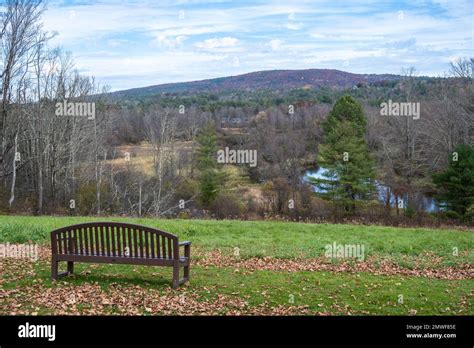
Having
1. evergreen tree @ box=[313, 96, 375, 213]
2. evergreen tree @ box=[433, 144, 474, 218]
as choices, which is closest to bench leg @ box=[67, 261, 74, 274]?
evergreen tree @ box=[433, 144, 474, 218]

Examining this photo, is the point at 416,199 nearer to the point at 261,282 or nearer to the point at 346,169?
the point at 346,169

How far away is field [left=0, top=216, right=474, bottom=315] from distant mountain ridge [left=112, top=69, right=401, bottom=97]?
79566 mm

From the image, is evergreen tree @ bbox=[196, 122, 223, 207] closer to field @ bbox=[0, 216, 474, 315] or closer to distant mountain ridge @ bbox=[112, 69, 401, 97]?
field @ bbox=[0, 216, 474, 315]

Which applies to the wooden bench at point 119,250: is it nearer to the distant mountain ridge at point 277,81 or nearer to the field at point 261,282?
the field at point 261,282

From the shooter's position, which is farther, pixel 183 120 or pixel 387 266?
pixel 183 120

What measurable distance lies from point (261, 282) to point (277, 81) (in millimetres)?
102338

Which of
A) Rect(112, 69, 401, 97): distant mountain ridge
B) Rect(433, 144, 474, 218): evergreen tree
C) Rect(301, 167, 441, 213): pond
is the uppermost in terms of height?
Rect(112, 69, 401, 97): distant mountain ridge

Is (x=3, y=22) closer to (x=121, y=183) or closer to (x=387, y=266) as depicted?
(x=121, y=183)

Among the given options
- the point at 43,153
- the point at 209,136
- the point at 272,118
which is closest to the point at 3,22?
the point at 43,153

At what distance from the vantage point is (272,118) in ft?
246

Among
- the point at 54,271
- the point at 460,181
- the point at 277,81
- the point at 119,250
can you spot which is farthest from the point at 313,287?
the point at 277,81

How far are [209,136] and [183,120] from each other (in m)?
15.2

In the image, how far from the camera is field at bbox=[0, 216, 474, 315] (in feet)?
24.9

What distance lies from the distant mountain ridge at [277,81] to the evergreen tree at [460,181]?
57633mm
